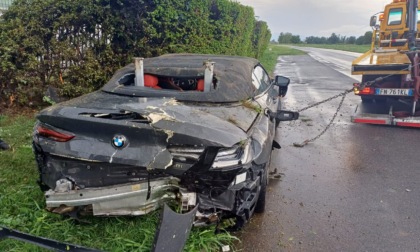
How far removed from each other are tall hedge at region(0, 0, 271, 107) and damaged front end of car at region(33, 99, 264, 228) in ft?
13.5

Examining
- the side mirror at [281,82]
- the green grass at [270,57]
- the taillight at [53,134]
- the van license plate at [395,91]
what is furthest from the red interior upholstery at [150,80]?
the green grass at [270,57]

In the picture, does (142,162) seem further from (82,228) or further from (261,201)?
(261,201)

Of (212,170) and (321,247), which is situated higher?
(212,170)

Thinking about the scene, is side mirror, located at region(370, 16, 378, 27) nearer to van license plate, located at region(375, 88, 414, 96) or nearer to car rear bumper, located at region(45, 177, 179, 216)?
van license plate, located at region(375, 88, 414, 96)

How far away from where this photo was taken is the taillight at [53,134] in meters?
2.59

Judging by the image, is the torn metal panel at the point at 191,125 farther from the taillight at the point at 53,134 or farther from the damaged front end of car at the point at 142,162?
the taillight at the point at 53,134

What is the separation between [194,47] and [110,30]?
6.14 ft

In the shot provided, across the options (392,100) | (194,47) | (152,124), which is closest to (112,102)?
(152,124)

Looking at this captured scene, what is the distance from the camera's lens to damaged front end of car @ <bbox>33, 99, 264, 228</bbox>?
2.47 metres

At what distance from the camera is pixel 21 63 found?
6.17 m

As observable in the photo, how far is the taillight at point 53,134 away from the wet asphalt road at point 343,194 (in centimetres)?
172

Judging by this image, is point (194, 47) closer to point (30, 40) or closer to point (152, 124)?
point (30, 40)

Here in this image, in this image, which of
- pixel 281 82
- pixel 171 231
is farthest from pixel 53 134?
pixel 281 82

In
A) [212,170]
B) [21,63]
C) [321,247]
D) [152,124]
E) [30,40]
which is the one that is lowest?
[321,247]
